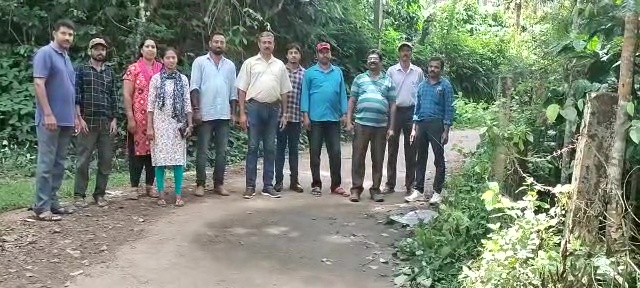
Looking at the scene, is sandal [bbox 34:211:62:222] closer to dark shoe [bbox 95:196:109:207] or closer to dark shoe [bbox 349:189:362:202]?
dark shoe [bbox 95:196:109:207]

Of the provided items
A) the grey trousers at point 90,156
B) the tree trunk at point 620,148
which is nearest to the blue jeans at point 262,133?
Result: the grey trousers at point 90,156

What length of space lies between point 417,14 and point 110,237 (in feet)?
62.1

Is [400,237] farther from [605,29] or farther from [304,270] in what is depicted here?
[605,29]

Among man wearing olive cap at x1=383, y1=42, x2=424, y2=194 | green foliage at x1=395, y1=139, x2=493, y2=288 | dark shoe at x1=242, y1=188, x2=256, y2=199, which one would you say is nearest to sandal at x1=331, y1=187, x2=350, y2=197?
man wearing olive cap at x1=383, y1=42, x2=424, y2=194

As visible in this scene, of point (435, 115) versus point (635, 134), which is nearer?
point (635, 134)

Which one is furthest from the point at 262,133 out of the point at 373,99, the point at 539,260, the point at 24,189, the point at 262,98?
the point at 539,260

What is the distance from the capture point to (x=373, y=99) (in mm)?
7070

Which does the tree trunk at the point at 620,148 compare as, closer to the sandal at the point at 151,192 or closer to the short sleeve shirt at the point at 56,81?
the short sleeve shirt at the point at 56,81

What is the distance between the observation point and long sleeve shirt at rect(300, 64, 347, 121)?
7.19m

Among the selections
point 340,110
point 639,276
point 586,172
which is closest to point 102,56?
point 340,110

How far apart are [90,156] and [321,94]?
2.56m

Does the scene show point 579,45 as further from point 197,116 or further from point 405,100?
point 197,116

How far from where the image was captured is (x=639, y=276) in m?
3.40

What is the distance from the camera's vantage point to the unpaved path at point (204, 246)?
15.1 ft
